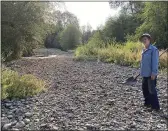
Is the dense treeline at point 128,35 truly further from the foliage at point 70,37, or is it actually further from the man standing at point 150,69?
the foliage at point 70,37

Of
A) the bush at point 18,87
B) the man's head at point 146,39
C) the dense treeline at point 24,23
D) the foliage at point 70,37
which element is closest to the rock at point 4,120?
the bush at point 18,87

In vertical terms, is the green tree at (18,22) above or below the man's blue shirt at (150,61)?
above

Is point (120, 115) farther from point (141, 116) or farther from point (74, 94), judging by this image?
point (74, 94)

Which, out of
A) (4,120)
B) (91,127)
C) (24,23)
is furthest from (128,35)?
(4,120)

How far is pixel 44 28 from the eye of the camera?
19797 mm

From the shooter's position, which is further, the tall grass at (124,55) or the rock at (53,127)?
the tall grass at (124,55)

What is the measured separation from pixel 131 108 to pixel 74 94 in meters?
1.82

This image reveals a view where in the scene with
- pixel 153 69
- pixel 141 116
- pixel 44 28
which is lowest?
pixel 141 116


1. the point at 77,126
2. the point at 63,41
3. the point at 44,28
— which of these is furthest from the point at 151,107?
the point at 63,41

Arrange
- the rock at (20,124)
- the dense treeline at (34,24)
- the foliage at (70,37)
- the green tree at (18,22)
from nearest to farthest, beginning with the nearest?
the rock at (20,124)
the green tree at (18,22)
the dense treeline at (34,24)
the foliage at (70,37)

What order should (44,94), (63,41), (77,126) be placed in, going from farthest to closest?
(63,41), (44,94), (77,126)

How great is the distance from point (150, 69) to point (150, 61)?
0.18 m

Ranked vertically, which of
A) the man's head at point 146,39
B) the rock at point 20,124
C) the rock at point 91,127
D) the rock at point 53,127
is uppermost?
the man's head at point 146,39

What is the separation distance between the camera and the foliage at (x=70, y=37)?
50650 mm
